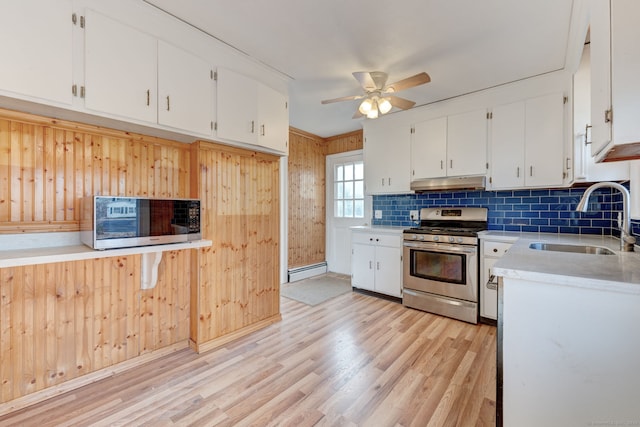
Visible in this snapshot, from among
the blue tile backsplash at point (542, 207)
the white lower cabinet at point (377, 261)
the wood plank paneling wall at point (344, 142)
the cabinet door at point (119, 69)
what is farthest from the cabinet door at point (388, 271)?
the cabinet door at point (119, 69)

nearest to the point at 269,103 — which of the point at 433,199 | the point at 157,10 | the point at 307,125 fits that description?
the point at 157,10

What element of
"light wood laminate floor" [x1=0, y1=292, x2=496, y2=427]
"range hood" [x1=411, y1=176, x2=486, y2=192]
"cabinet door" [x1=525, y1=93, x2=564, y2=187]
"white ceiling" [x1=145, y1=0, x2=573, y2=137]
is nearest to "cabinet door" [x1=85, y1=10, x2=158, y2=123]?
"white ceiling" [x1=145, y1=0, x2=573, y2=137]

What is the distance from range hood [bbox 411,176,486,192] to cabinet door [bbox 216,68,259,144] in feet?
6.92

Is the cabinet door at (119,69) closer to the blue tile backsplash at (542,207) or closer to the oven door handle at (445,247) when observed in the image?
the oven door handle at (445,247)

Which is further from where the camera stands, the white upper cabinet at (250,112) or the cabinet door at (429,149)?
the cabinet door at (429,149)

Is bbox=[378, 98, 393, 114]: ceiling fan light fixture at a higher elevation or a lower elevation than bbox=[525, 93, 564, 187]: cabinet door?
higher

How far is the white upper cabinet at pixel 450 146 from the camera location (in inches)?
122

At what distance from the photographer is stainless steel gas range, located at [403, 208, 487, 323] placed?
2889 millimetres

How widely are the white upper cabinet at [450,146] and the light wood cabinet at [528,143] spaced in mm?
128

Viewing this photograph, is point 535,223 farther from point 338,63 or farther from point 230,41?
point 230,41

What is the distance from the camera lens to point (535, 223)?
299 cm

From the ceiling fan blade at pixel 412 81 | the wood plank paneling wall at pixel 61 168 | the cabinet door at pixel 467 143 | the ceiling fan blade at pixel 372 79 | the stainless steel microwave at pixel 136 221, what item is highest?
the ceiling fan blade at pixel 372 79

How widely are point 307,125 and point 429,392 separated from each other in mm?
3713

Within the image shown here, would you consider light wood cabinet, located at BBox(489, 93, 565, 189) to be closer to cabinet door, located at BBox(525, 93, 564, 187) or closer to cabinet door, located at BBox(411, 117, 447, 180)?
cabinet door, located at BBox(525, 93, 564, 187)
